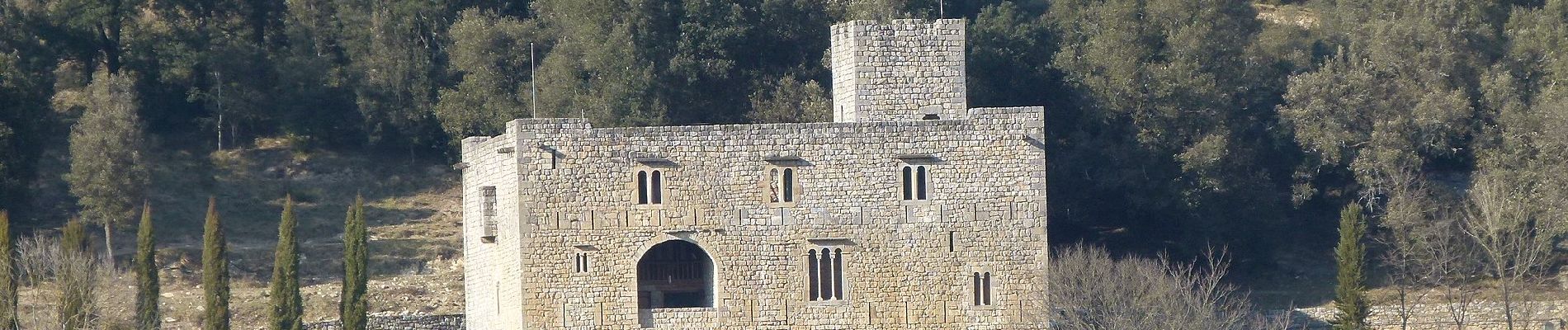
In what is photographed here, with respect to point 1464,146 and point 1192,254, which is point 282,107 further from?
point 1464,146

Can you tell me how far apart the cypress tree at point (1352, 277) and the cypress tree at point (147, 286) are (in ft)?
68.1

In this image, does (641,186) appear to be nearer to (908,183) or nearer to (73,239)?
(908,183)

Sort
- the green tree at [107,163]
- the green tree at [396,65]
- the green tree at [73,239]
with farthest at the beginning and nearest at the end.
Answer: the green tree at [396,65] < the green tree at [107,163] < the green tree at [73,239]

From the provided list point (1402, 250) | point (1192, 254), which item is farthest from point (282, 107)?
point (1402, 250)

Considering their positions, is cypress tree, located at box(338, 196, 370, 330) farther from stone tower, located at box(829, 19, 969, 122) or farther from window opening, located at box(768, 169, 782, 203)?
stone tower, located at box(829, 19, 969, 122)

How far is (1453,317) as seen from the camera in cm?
5000

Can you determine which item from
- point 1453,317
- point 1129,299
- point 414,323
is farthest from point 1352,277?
point 414,323

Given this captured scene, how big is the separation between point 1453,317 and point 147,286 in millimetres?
23701

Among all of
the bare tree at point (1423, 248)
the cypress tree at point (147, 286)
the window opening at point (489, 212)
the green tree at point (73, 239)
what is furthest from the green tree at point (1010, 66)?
the green tree at point (73, 239)

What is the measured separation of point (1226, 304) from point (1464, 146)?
10.2 m

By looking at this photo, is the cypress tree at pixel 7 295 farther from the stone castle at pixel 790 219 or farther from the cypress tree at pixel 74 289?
the stone castle at pixel 790 219

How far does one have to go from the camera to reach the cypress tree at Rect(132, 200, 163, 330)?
46.8m

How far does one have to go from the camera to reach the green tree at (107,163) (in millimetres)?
54438

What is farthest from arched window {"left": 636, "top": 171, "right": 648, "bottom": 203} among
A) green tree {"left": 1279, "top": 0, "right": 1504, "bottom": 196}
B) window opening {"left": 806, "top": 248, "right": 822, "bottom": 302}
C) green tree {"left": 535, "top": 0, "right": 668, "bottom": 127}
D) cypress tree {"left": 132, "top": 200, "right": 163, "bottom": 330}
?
green tree {"left": 1279, "top": 0, "right": 1504, "bottom": 196}
